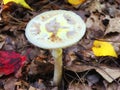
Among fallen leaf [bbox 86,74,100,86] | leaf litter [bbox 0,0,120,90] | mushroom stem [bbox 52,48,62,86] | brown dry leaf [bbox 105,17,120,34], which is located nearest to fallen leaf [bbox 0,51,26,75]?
leaf litter [bbox 0,0,120,90]

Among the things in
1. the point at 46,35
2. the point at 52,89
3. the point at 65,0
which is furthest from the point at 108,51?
the point at 65,0

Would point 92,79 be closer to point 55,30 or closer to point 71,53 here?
point 71,53

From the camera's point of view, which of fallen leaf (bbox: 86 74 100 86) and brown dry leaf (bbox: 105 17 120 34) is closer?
fallen leaf (bbox: 86 74 100 86)

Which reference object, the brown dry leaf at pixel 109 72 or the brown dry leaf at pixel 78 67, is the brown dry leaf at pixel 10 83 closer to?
the brown dry leaf at pixel 78 67

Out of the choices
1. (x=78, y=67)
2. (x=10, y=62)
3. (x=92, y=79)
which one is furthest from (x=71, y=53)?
(x=10, y=62)

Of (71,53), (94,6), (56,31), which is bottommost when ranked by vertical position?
(71,53)

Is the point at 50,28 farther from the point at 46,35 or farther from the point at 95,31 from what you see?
the point at 95,31

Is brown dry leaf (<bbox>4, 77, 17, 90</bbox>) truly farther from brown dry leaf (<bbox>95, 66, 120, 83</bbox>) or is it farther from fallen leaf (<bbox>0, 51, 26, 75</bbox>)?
brown dry leaf (<bbox>95, 66, 120, 83</bbox>)

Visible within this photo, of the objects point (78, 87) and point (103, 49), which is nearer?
point (78, 87)
